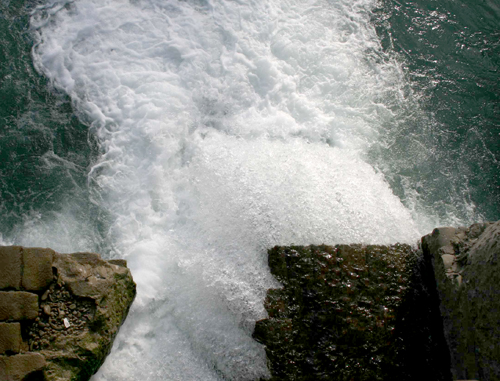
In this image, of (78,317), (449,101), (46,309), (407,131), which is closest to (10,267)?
(46,309)

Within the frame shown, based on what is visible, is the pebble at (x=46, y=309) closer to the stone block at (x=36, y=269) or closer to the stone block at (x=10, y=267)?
the stone block at (x=36, y=269)

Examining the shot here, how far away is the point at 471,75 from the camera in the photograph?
5.71 m

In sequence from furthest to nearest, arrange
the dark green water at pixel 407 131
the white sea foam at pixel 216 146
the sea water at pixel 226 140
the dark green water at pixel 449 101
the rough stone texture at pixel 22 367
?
the dark green water at pixel 449 101, the dark green water at pixel 407 131, the sea water at pixel 226 140, the white sea foam at pixel 216 146, the rough stone texture at pixel 22 367

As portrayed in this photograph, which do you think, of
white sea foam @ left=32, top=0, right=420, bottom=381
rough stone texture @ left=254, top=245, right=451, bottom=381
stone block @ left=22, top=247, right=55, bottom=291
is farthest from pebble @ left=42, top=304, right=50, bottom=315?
rough stone texture @ left=254, top=245, right=451, bottom=381

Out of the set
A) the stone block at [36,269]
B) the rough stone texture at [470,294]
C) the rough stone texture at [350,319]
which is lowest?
the stone block at [36,269]

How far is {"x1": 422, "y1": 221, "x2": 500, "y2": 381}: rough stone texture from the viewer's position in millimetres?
2984

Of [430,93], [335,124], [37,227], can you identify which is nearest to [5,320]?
[37,227]

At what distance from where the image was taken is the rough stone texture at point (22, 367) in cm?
278

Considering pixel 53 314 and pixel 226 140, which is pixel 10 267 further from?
pixel 226 140

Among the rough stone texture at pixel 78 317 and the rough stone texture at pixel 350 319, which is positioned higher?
the rough stone texture at pixel 350 319

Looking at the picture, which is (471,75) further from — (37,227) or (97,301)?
(37,227)

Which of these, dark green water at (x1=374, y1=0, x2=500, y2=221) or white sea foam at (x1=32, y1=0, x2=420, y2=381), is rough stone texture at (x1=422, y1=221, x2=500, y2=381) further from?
dark green water at (x1=374, y1=0, x2=500, y2=221)

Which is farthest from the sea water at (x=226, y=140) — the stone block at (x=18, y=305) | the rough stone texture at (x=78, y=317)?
the stone block at (x=18, y=305)

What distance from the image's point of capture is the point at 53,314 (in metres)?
3.13
